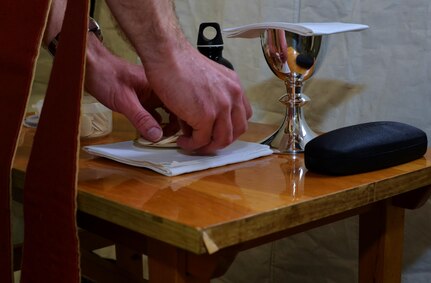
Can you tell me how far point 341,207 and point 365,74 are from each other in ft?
1.50

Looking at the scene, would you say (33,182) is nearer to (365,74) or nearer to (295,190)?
(295,190)

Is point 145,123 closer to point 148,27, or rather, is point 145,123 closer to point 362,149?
point 148,27

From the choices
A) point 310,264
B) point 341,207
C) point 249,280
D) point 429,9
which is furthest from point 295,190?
point 249,280

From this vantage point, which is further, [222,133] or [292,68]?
[292,68]

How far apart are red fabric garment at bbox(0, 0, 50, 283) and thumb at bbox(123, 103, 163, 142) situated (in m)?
0.14

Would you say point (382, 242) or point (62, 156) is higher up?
point (62, 156)

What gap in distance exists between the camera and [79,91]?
2.03ft

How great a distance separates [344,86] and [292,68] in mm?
233

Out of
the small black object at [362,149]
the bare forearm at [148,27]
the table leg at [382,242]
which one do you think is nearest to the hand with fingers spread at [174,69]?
the bare forearm at [148,27]

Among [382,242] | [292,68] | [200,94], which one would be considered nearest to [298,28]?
[292,68]

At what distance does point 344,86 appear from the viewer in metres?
1.07

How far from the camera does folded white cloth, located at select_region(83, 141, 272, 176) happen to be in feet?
2.33

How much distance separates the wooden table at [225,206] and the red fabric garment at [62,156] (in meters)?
0.03

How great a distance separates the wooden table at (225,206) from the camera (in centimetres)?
53
